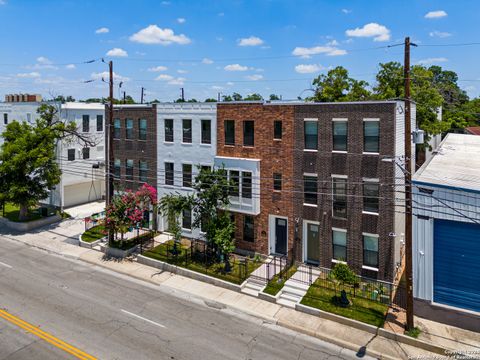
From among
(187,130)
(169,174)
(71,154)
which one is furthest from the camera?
(71,154)

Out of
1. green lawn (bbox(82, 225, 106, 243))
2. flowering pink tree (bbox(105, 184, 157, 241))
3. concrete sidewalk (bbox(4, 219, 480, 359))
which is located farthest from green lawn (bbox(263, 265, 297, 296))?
green lawn (bbox(82, 225, 106, 243))

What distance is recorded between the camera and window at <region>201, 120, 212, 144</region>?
86.2 feet

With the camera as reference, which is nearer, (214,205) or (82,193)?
(214,205)

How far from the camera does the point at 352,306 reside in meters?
18.3

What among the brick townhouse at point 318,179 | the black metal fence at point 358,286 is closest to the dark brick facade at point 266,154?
the brick townhouse at point 318,179

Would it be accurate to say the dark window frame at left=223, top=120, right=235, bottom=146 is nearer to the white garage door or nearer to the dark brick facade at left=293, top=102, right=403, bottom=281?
the dark brick facade at left=293, top=102, right=403, bottom=281

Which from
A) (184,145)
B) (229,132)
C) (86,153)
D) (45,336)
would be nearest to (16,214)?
(86,153)

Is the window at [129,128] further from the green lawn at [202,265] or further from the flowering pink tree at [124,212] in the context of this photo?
the green lawn at [202,265]

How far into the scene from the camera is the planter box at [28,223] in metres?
31.0

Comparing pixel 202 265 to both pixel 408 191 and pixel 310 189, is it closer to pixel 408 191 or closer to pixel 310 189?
pixel 310 189

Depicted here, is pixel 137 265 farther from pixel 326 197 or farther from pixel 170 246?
pixel 326 197

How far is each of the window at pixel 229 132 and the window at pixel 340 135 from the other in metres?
6.85

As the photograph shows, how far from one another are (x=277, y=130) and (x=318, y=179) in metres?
4.01

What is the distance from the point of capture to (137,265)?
79.5 feet
